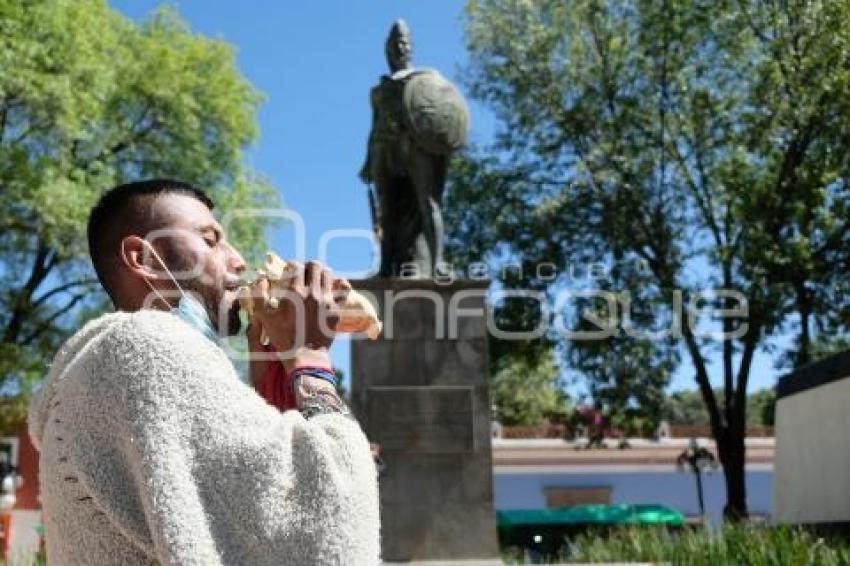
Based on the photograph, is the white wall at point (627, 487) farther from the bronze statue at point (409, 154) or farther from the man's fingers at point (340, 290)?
the man's fingers at point (340, 290)

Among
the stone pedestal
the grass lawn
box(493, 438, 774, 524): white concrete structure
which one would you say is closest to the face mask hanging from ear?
the grass lawn

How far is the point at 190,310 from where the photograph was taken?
5.73ft

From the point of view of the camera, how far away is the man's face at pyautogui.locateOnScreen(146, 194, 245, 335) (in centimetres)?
183

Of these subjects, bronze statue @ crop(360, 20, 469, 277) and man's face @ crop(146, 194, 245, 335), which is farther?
bronze statue @ crop(360, 20, 469, 277)

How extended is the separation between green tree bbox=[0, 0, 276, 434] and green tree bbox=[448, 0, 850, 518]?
6222mm

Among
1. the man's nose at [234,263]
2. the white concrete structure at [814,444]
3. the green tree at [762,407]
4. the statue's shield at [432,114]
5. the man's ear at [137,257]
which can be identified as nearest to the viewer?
the man's ear at [137,257]

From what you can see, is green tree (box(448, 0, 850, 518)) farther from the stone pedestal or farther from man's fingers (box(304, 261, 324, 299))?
man's fingers (box(304, 261, 324, 299))

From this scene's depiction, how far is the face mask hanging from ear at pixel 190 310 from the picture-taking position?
1717mm

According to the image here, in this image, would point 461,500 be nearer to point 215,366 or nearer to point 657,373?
point 215,366

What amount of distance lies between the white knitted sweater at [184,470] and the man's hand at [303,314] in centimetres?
20

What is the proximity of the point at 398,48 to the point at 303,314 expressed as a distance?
369 inches

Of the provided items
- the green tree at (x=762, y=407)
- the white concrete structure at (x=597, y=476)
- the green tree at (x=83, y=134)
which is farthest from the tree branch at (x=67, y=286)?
the green tree at (x=762, y=407)

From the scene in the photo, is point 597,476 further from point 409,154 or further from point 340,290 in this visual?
point 340,290

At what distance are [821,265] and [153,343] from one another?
1935 centimetres
